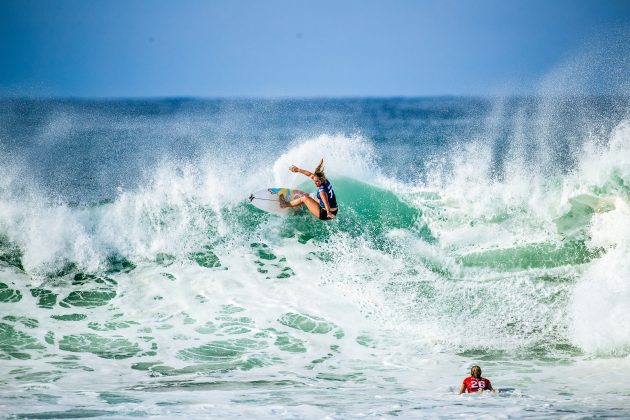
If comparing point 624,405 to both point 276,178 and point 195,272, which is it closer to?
point 195,272

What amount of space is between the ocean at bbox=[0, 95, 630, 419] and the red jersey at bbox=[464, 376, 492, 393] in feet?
0.52

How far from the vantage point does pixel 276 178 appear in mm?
16203

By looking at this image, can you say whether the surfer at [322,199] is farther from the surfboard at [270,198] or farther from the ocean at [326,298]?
the ocean at [326,298]

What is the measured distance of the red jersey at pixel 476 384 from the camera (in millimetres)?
8102

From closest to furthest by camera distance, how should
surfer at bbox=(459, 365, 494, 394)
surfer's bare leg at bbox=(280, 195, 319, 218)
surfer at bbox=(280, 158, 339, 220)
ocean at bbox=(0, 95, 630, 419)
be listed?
surfer at bbox=(459, 365, 494, 394) → ocean at bbox=(0, 95, 630, 419) → surfer at bbox=(280, 158, 339, 220) → surfer's bare leg at bbox=(280, 195, 319, 218)

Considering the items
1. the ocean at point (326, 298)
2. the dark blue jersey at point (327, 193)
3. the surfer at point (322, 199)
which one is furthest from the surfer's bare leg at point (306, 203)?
the ocean at point (326, 298)

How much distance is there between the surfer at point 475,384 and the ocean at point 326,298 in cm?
16

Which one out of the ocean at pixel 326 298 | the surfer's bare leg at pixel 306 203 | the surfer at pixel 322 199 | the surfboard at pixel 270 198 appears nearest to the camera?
the ocean at pixel 326 298

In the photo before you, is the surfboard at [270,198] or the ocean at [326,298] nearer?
the ocean at [326,298]

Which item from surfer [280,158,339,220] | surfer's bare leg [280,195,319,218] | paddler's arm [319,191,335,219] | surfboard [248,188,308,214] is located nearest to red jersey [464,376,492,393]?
surfer [280,158,339,220]

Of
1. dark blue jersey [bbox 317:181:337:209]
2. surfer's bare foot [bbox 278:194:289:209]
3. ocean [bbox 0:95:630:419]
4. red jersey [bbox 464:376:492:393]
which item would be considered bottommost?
red jersey [bbox 464:376:492:393]

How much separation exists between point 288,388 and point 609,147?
10335 mm

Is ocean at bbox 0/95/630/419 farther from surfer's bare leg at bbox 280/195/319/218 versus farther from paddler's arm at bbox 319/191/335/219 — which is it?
paddler's arm at bbox 319/191/335/219

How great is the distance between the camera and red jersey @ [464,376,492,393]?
810 cm
